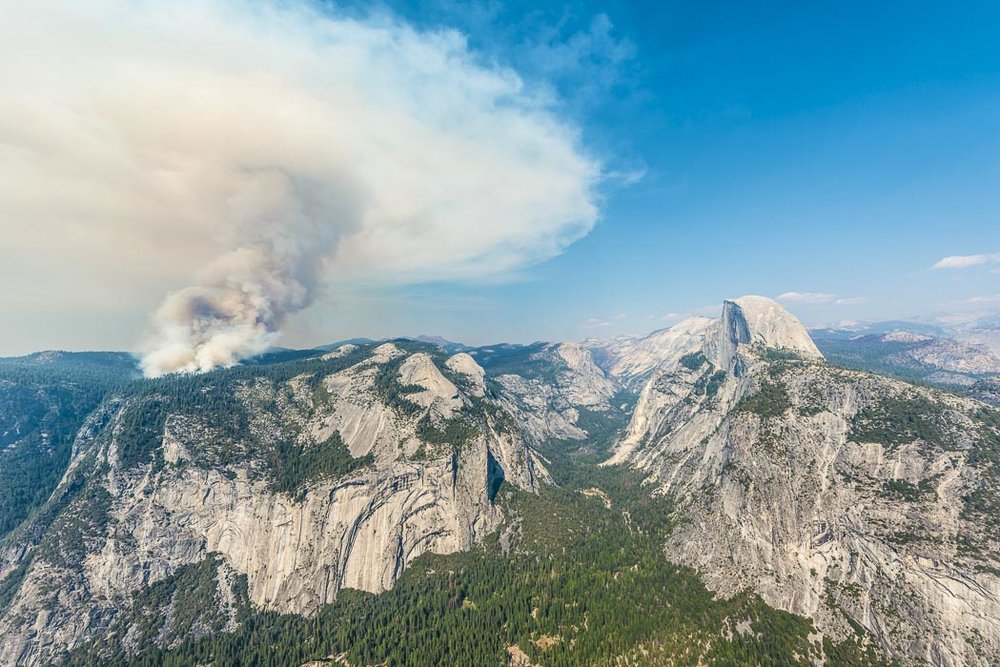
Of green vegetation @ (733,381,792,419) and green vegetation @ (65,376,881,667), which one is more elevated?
green vegetation @ (733,381,792,419)

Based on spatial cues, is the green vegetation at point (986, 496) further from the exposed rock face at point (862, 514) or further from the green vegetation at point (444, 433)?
the green vegetation at point (444, 433)

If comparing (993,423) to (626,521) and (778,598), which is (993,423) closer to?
(778,598)

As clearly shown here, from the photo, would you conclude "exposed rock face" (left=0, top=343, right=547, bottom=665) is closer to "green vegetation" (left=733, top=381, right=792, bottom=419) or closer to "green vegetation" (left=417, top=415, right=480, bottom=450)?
"green vegetation" (left=417, top=415, right=480, bottom=450)

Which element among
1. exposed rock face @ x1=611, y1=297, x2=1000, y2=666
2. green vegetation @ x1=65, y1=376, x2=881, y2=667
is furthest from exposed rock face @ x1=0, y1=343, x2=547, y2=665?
exposed rock face @ x1=611, y1=297, x2=1000, y2=666

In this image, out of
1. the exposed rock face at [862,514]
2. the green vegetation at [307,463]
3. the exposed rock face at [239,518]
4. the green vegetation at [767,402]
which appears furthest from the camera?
the green vegetation at [307,463]

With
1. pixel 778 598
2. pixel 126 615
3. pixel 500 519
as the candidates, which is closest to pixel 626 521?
pixel 500 519

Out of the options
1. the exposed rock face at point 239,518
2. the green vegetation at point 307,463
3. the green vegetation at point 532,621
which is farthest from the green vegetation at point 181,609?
the green vegetation at point 307,463

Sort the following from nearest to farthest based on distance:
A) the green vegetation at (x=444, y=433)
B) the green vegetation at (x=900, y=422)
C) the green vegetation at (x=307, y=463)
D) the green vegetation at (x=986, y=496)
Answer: the green vegetation at (x=986, y=496), the green vegetation at (x=900, y=422), the green vegetation at (x=307, y=463), the green vegetation at (x=444, y=433)
